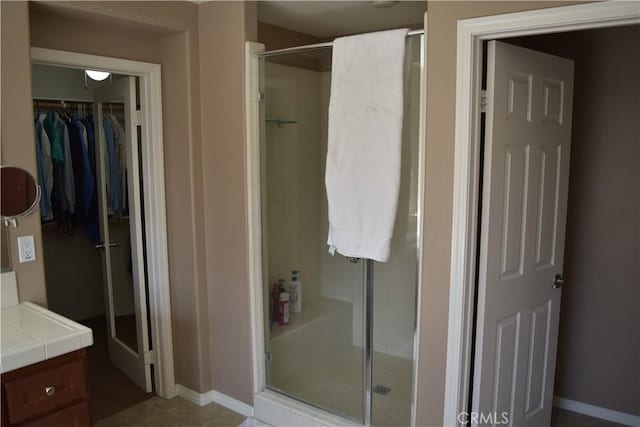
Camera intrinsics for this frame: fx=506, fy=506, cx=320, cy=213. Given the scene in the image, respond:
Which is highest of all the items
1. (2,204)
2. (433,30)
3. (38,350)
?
(433,30)

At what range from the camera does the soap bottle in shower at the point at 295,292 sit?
3287 millimetres

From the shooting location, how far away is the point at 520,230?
2.36 meters

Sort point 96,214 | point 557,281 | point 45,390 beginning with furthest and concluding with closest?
point 96,214 → point 557,281 → point 45,390

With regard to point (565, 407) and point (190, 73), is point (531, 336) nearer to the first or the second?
point (565, 407)

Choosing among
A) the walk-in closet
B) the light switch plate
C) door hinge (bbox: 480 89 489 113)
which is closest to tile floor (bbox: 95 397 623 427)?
the walk-in closet

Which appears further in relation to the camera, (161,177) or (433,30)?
(161,177)

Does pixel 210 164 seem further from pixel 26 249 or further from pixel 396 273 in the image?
pixel 396 273

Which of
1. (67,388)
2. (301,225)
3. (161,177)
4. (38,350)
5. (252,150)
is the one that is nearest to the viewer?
(38,350)

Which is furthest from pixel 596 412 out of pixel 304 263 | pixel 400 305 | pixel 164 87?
pixel 164 87

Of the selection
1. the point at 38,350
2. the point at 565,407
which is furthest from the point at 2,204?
the point at 565,407

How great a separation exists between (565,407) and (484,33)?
2.34m

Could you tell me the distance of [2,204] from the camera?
2.15 metres

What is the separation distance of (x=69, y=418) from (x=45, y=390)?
0.55 feet

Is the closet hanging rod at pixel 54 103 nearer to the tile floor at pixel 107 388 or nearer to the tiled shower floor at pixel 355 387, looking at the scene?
the tile floor at pixel 107 388
